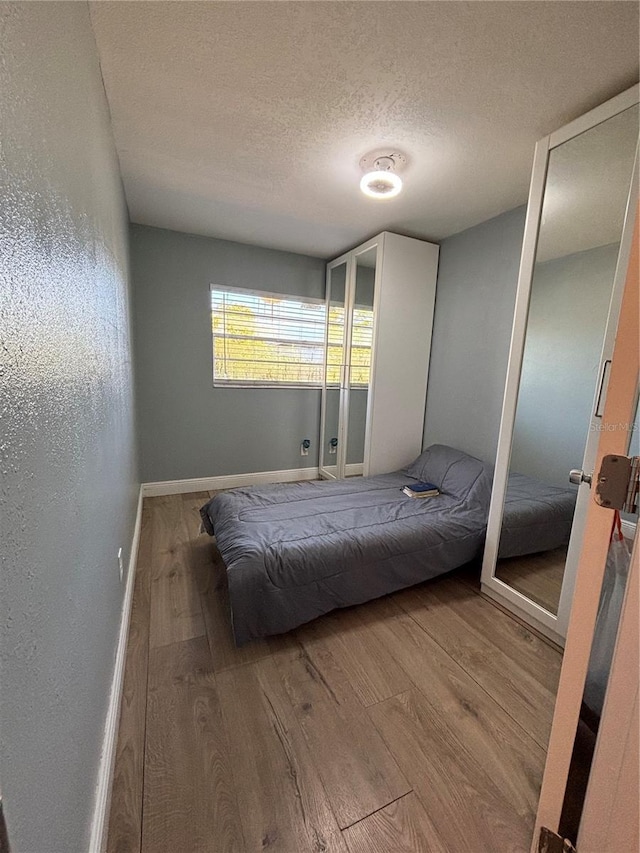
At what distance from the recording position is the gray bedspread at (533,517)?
1720 millimetres

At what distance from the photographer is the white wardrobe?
9.77 feet

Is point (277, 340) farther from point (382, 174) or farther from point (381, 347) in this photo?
point (382, 174)

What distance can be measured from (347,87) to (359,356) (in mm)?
2066

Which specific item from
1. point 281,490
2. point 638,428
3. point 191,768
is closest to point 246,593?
point 191,768

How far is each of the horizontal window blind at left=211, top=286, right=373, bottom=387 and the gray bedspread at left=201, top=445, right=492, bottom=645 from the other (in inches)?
52.3

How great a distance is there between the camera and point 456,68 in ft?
4.38

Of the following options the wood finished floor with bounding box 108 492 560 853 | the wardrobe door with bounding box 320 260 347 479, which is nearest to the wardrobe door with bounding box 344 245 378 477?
the wardrobe door with bounding box 320 260 347 479

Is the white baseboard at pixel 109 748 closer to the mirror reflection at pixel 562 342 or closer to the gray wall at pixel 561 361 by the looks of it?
the mirror reflection at pixel 562 342

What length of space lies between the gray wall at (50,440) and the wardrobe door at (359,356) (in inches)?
93.6

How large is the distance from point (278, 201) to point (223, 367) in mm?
1598

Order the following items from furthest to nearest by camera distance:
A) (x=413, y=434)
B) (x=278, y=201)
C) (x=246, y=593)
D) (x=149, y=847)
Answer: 1. (x=413, y=434)
2. (x=278, y=201)
3. (x=246, y=593)
4. (x=149, y=847)


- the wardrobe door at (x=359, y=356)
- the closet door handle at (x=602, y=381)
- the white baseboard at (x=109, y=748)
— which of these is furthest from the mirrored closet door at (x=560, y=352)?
the white baseboard at (x=109, y=748)

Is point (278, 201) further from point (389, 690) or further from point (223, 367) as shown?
point (389, 690)

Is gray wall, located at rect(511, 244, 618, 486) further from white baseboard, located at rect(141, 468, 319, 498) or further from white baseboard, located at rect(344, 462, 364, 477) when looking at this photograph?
white baseboard, located at rect(141, 468, 319, 498)
